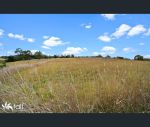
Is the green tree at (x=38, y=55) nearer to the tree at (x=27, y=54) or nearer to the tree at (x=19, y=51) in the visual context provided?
the tree at (x=27, y=54)

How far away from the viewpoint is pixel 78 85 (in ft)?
30.3

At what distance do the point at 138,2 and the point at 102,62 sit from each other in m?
1.12

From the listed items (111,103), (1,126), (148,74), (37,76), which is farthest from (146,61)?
(1,126)

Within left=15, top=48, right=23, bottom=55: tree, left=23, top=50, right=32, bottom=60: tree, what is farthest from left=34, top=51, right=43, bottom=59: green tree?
left=15, top=48, right=23, bottom=55: tree

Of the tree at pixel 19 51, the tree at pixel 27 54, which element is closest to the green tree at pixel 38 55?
the tree at pixel 27 54

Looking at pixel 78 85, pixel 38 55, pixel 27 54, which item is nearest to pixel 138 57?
pixel 78 85

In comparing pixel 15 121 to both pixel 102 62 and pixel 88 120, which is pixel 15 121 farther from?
pixel 102 62

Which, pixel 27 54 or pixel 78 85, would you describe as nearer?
pixel 78 85

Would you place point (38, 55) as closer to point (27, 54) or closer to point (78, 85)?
point (27, 54)

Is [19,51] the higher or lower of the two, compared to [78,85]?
higher

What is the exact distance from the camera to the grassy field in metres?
9.04

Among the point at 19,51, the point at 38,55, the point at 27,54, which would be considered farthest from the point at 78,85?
the point at 19,51

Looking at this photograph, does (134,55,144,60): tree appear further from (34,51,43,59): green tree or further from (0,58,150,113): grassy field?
(34,51,43,59): green tree

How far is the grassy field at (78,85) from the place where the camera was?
904 cm
